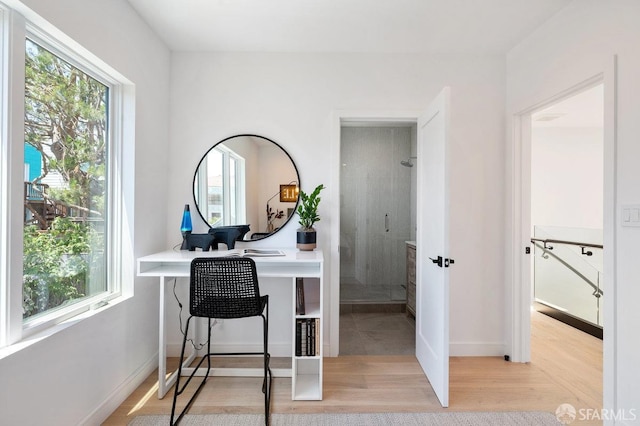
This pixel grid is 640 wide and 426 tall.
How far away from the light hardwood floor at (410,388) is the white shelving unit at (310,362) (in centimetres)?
6

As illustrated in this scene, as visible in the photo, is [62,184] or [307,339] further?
[307,339]

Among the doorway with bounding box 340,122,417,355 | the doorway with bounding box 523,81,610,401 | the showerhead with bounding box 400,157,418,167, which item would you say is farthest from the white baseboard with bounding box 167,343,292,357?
the showerhead with bounding box 400,157,418,167

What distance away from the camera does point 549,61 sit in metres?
2.19

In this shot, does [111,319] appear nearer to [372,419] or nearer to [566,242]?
[372,419]

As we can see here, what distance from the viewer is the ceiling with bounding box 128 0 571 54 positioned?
2045mm

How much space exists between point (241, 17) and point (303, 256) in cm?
169

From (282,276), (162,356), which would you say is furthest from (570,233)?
(162,356)

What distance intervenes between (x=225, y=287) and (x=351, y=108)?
174 centimetres

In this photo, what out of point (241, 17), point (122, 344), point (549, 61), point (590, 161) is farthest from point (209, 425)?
point (590, 161)

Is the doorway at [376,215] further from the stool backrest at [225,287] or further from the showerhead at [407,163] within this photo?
the stool backrest at [225,287]

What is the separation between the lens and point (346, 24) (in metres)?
2.24

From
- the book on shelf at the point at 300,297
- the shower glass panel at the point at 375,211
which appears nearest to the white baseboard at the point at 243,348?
the book on shelf at the point at 300,297

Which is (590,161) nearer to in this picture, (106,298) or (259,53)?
(259,53)

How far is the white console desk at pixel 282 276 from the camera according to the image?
2.04m
